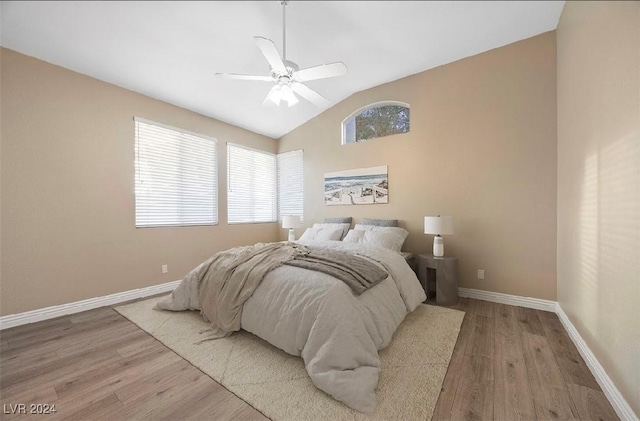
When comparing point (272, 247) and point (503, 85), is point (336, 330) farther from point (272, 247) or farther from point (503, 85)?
point (503, 85)

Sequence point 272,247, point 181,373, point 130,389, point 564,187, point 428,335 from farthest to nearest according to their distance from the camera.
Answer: point 272,247, point 564,187, point 428,335, point 181,373, point 130,389

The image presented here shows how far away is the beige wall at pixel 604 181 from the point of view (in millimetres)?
1234

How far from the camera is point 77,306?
8.73ft

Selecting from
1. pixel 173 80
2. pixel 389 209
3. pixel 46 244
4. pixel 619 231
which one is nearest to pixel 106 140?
pixel 173 80

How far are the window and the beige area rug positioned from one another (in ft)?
8.57

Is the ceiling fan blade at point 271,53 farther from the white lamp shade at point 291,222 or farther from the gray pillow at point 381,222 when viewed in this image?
the white lamp shade at point 291,222

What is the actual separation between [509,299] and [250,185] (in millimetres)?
4182

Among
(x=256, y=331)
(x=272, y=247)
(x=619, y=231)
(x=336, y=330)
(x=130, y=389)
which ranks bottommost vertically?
(x=130, y=389)

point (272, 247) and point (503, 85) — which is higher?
point (503, 85)

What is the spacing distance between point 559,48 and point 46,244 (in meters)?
5.47

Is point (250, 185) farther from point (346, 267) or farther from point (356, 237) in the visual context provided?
point (346, 267)

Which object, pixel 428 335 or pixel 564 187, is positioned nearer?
pixel 428 335

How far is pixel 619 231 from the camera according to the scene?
136 centimetres

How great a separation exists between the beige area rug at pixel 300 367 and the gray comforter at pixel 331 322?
10cm
